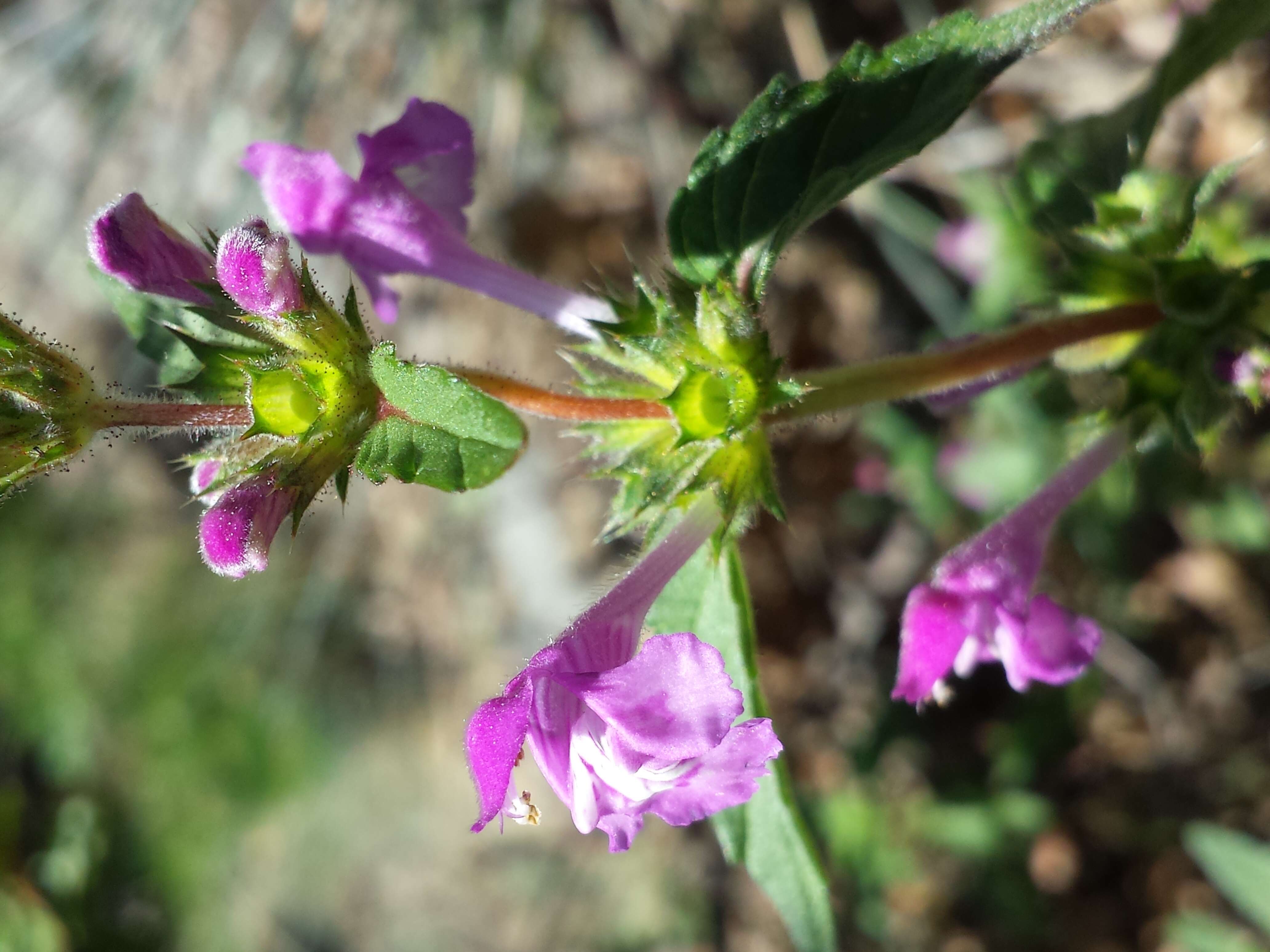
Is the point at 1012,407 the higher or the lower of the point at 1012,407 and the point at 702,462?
the lower

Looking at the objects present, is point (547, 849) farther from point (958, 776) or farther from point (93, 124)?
point (93, 124)

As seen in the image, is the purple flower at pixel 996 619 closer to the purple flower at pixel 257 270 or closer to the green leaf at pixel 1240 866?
the purple flower at pixel 257 270

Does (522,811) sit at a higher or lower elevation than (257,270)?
lower

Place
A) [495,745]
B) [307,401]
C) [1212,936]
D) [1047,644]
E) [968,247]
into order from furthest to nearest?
[968,247]
[1212,936]
[1047,644]
[307,401]
[495,745]

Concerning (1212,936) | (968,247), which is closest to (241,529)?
(968,247)

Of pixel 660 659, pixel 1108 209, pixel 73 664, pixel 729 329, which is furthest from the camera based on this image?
pixel 73 664

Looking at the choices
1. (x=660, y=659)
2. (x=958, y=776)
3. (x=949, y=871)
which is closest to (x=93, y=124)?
(x=660, y=659)

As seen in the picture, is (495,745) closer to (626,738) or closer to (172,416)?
(626,738)
